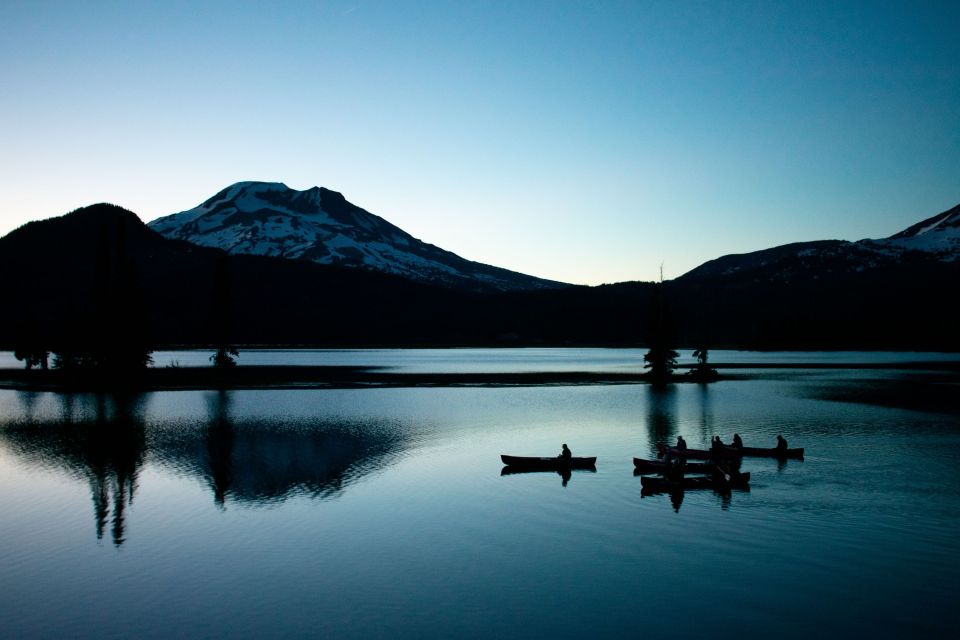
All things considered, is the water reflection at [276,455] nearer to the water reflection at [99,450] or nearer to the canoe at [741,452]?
the water reflection at [99,450]

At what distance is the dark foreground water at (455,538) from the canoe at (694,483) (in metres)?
0.77

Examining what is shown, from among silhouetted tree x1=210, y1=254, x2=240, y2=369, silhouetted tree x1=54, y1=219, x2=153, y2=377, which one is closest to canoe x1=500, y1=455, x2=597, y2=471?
silhouetted tree x1=54, y1=219, x2=153, y2=377

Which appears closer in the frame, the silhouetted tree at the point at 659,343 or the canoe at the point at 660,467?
the canoe at the point at 660,467

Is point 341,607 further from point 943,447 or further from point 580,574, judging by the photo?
point 943,447

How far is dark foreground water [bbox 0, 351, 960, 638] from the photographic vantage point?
2119 centimetres

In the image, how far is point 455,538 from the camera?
96.1ft

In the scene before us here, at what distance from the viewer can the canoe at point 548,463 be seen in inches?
1686

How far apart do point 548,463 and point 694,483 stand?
8.37 m

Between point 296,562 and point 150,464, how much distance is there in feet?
76.9

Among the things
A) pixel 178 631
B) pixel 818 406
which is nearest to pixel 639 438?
pixel 818 406

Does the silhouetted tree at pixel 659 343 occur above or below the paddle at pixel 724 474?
above

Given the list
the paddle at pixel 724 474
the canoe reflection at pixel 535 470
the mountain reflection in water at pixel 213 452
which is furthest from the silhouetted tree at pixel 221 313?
the paddle at pixel 724 474

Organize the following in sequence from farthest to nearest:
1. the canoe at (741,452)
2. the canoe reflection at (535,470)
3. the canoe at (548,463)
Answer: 1. the canoe at (741,452)
2. the canoe at (548,463)
3. the canoe reflection at (535,470)

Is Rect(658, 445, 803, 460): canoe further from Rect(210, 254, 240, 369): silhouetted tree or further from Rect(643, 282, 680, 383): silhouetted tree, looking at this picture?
Rect(210, 254, 240, 369): silhouetted tree
